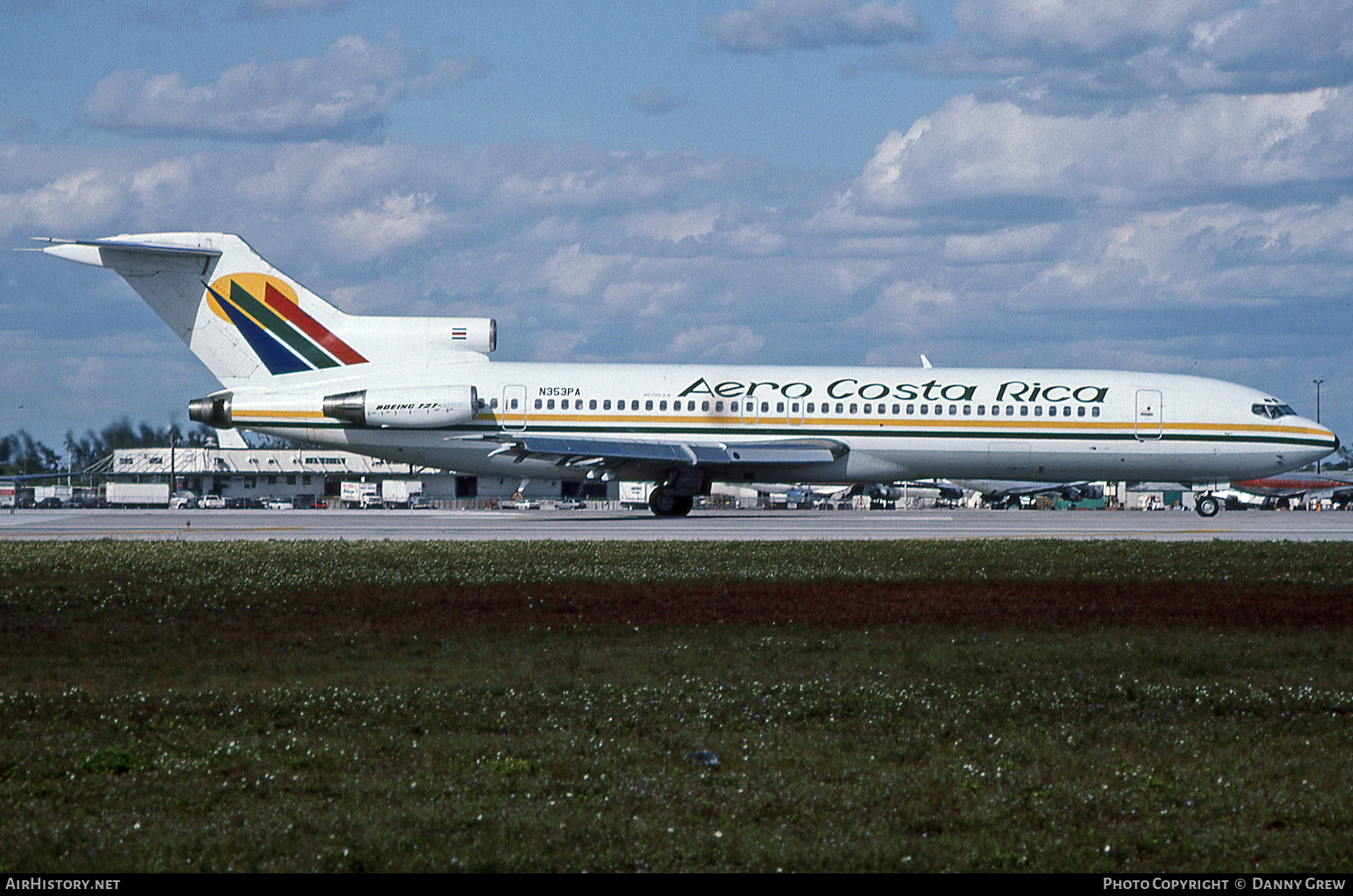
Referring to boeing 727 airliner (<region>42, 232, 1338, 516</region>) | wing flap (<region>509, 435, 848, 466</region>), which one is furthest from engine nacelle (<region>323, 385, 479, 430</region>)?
wing flap (<region>509, 435, 848, 466</region>)

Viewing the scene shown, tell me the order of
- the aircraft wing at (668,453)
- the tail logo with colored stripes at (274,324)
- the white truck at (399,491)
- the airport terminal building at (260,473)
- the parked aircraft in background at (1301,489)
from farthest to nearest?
the airport terminal building at (260,473) < the white truck at (399,491) < the parked aircraft in background at (1301,489) < the tail logo with colored stripes at (274,324) < the aircraft wing at (668,453)

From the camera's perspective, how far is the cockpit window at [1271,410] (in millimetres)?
38406

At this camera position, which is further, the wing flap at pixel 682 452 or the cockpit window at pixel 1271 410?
the cockpit window at pixel 1271 410

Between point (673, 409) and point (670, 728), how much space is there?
29.1 metres

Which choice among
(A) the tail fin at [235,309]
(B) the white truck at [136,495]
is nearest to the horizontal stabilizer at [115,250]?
(A) the tail fin at [235,309]

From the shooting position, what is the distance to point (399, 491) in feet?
337

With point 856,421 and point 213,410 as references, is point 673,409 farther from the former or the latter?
point 213,410

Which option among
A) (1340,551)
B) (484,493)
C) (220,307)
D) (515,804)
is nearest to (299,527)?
(220,307)

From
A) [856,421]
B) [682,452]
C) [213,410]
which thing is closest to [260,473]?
[213,410]

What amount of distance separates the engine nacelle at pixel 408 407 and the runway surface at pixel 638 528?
3.05m

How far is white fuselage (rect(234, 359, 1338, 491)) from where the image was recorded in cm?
3762

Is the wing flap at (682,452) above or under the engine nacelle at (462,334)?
under

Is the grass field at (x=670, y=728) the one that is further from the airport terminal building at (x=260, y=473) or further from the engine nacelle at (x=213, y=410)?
the airport terminal building at (x=260, y=473)

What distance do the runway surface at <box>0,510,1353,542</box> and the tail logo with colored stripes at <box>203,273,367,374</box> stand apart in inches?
196
